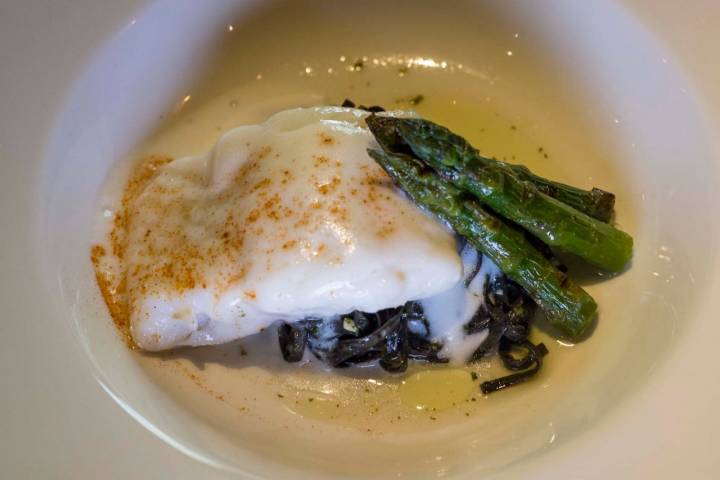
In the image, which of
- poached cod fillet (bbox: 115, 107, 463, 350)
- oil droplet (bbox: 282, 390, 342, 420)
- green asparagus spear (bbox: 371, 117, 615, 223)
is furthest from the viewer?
oil droplet (bbox: 282, 390, 342, 420)

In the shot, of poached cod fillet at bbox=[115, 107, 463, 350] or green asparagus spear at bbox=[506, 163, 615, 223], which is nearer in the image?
poached cod fillet at bbox=[115, 107, 463, 350]

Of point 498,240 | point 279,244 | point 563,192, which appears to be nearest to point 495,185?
point 498,240

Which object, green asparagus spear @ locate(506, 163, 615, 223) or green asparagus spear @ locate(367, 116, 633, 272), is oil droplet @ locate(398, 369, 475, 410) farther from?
green asparagus spear @ locate(506, 163, 615, 223)

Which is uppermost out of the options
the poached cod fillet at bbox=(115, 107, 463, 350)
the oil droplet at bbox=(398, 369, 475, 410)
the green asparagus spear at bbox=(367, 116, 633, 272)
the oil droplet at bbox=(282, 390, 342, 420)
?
the green asparagus spear at bbox=(367, 116, 633, 272)

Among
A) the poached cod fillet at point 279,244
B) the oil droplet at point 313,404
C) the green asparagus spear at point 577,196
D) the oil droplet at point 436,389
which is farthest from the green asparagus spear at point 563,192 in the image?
the oil droplet at point 313,404

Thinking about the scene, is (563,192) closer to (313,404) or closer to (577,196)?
(577,196)

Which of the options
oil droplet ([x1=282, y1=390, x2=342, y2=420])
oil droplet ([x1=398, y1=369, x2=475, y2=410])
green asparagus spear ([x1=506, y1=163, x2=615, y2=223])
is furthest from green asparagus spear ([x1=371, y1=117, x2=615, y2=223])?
oil droplet ([x1=282, y1=390, x2=342, y2=420])
